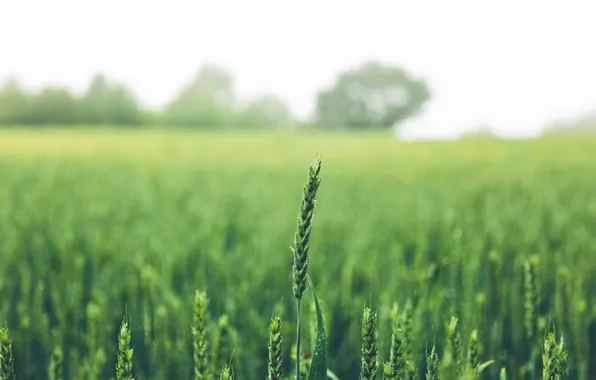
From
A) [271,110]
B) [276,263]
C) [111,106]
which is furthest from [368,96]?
[276,263]

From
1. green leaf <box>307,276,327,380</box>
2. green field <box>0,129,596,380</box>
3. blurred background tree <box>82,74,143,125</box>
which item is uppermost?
blurred background tree <box>82,74,143,125</box>

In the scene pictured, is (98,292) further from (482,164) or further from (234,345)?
(482,164)

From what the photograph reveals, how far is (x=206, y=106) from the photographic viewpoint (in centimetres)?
2500

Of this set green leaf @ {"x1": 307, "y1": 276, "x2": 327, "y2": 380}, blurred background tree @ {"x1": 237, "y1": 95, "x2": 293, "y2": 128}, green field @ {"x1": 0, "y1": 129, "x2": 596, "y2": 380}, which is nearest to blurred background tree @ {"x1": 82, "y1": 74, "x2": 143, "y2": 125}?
blurred background tree @ {"x1": 237, "y1": 95, "x2": 293, "y2": 128}

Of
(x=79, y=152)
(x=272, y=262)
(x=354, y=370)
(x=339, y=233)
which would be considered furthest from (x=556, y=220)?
(x=79, y=152)

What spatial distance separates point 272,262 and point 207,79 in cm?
4553

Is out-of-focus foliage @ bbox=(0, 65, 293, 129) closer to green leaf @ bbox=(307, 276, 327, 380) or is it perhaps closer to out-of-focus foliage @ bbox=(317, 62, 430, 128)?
out-of-focus foliage @ bbox=(317, 62, 430, 128)

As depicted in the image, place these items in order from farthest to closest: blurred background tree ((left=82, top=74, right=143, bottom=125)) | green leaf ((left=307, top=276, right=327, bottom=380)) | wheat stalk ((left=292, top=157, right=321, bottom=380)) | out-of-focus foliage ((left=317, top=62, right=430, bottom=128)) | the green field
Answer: out-of-focus foliage ((left=317, top=62, right=430, bottom=128)) → blurred background tree ((left=82, top=74, right=143, bottom=125)) → the green field → green leaf ((left=307, top=276, right=327, bottom=380)) → wheat stalk ((left=292, top=157, right=321, bottom=380))

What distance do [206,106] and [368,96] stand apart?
1104 cm

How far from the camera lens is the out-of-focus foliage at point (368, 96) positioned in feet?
104

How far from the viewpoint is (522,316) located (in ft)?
4.99

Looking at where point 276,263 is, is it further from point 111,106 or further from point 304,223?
point 111,106

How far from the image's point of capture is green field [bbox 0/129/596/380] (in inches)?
52.1

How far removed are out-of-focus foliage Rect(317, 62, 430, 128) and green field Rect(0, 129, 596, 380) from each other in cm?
2737
